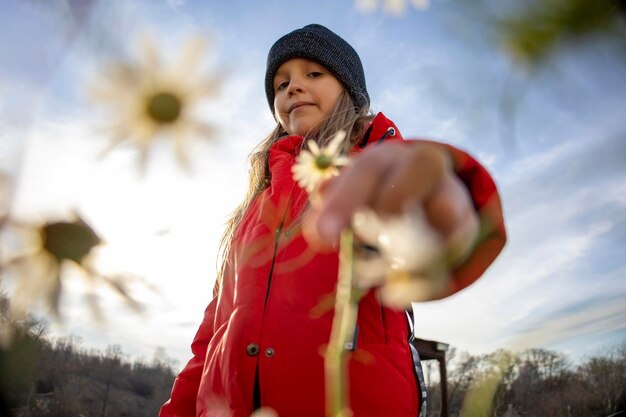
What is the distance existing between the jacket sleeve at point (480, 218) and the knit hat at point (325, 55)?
1073 millimetres

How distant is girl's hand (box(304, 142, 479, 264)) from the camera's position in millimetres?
171

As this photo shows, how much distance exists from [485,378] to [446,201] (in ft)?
0.29

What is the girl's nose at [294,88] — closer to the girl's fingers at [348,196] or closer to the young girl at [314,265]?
the young girl at [314,265]

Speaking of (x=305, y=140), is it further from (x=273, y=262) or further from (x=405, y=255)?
(x=405, y=255)

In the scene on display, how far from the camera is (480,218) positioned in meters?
0.32

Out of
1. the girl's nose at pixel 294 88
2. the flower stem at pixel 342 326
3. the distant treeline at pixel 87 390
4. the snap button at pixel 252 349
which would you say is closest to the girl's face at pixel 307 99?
the girl's nose at pixel 294 88

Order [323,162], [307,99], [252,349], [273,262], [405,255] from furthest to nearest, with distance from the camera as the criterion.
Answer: [307,99]
[273,262]
[252,349]
[323,162]
[405,255]

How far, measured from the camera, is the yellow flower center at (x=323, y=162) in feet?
0.92

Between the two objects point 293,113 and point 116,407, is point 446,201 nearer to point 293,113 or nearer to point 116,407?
point 293,113

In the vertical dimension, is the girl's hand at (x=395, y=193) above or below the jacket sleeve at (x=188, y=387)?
above

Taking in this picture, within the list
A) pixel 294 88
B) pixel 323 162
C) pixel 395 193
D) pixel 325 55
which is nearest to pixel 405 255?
pixel 395 193

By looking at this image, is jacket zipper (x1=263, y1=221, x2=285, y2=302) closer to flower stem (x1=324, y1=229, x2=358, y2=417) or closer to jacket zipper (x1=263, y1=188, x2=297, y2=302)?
jacket zipper (x1=263, y1=188, x2=297, y2=302)

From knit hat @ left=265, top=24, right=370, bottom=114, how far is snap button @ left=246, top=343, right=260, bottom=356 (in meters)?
0.83

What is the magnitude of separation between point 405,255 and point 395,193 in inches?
1.0
